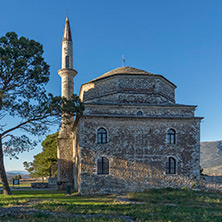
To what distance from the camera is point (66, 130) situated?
23344 mm

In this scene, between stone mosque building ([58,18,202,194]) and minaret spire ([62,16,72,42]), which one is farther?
minaret spire ([62,16,72,42])

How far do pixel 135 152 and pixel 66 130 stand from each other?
24.8 ft

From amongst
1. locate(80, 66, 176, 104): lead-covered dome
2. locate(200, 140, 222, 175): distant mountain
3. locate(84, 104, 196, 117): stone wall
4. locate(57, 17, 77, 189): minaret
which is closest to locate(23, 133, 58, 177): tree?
locate(57, 17, 77, 189): minaret

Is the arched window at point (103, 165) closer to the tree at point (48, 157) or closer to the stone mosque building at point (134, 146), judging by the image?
the stone mosque building at point (134, 146)

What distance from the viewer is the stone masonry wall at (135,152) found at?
59.6 ft

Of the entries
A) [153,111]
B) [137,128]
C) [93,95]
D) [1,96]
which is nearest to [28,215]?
[1,96]

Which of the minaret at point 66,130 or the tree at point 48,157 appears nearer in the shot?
the minaret at point 66,130

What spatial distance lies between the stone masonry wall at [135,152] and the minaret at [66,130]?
3391mm

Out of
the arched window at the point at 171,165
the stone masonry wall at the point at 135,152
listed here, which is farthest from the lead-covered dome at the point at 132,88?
the arched window at the point at 171,165

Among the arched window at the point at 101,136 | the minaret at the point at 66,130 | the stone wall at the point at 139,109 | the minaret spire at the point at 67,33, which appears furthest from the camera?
the minaret spire at the point at 67,33

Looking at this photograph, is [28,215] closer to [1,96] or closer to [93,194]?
[93,194]

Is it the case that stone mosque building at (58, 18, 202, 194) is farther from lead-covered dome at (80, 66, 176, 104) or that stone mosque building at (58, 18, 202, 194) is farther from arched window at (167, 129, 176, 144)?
lead-covered dome at (80, 66, 176, 104)

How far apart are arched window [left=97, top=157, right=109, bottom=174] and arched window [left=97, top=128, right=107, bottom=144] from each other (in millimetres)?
1227

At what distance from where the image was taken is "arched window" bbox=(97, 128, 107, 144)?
1867 cm
